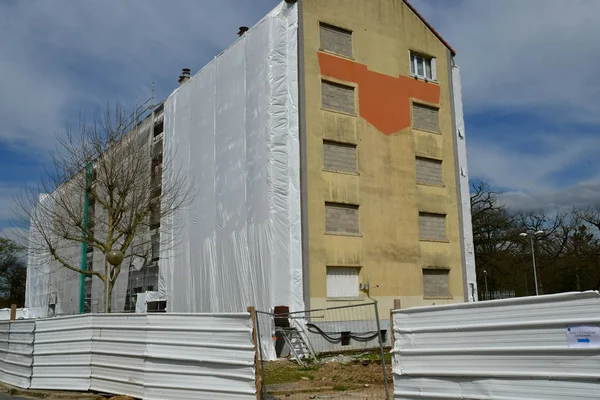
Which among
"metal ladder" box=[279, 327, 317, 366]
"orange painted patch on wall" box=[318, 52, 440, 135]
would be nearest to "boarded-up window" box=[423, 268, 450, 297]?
"orange painted patch on wall" box=[318, 52, 440, 135]

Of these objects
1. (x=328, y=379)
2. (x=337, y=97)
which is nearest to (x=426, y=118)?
(x=337, y=97)

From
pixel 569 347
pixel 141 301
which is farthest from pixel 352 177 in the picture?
pixel 569 347

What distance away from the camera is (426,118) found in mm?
28281

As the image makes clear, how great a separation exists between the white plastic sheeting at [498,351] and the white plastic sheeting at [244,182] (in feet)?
46.7

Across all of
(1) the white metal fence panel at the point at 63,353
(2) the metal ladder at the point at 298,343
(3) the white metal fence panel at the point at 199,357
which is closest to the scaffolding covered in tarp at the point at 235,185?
(2) the metal ladder at the point at 298,343

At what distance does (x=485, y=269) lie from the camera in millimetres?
53719

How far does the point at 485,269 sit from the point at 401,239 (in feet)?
102

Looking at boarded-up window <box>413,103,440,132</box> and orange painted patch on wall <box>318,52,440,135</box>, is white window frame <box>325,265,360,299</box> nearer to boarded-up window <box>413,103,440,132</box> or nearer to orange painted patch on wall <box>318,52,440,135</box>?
orange painted patch on wall <box>318,52,440,135</box>

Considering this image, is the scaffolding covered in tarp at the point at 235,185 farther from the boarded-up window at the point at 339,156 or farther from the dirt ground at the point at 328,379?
the dirt ground at the point at 328,379

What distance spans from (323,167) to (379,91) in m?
5.19

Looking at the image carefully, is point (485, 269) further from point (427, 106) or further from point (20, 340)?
point (20, 340)

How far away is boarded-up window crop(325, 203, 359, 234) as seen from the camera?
77.7ft

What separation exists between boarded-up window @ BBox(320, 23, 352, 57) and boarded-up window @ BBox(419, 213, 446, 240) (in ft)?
27.3

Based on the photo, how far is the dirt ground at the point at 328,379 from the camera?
11.7m
